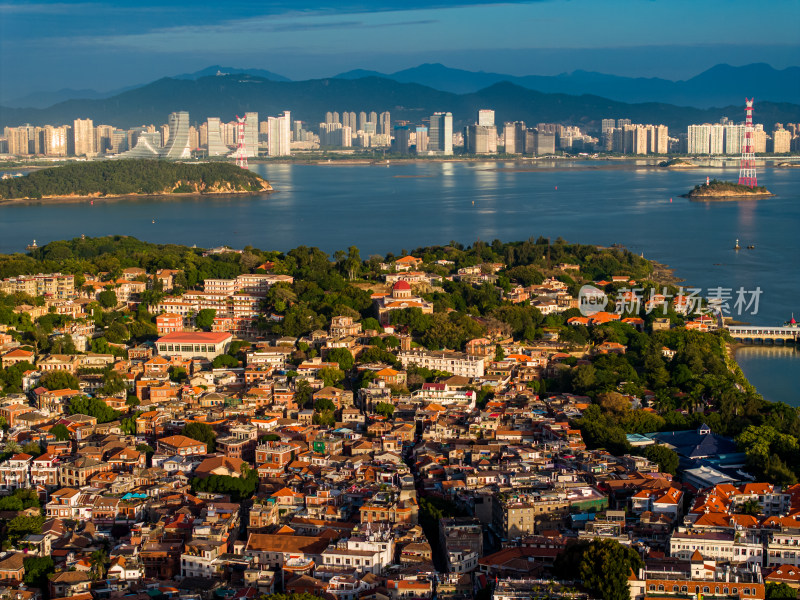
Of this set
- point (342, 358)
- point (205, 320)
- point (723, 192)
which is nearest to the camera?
point (342, 358)

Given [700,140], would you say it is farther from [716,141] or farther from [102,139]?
[102,139]

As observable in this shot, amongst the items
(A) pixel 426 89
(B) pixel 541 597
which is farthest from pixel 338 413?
(A) pixel 426 89

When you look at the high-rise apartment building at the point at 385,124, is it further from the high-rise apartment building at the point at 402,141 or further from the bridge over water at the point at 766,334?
the bridge over water at the point at 766,334

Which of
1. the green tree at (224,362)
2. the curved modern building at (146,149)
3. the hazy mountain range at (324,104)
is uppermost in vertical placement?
the hazy mountain range at (324,104)

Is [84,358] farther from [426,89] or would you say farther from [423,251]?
[426,89]

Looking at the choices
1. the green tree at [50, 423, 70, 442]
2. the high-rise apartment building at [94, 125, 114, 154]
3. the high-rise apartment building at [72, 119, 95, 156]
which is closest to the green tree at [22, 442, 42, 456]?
the green tree at [50, 423, 70, 442]

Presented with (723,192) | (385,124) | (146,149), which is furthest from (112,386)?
(385,124)

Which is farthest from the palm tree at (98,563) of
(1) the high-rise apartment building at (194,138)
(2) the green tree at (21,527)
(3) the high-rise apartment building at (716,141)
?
(3) the high-rise apartment building at (716,141)
